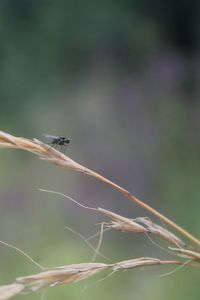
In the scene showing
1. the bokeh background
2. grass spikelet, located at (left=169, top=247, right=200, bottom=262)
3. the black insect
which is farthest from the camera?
the bokeh background

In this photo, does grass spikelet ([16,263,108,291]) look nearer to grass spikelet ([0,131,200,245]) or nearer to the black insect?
grass spikelet ([0,131,200,245])

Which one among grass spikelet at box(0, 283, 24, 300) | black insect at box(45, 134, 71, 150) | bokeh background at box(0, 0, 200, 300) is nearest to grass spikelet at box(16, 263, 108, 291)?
grass spikelet at box(0, 283, 24, 300)

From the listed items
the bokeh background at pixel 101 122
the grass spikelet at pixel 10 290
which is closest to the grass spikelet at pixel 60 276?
the grass spikelet at pixel 10 290

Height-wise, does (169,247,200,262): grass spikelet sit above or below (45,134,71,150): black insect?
below

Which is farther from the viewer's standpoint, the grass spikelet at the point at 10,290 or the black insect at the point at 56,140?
the black insect at the point at 56,140

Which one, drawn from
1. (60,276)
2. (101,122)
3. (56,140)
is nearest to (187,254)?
(60,276)

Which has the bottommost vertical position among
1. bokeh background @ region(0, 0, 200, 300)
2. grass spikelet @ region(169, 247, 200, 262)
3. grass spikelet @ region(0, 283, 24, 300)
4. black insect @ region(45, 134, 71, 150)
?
grass spikelet @ region(0, 283, 24, 300)

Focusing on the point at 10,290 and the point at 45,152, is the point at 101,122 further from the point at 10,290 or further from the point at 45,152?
the point at 10,290

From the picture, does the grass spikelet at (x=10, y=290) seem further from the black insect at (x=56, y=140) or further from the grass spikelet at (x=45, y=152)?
the black insect at (x=56, y=140)

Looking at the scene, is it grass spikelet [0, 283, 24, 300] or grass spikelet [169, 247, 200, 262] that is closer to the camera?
grass spikelet [0, 283, 24, 300]

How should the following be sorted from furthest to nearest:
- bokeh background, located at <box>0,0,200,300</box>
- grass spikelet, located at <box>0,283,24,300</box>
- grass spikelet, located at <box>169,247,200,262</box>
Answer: bokeh background, located at <box>0,0,200,300</box>, grass spikelet, located at <box>169,247,200,262</box>, grass spikelet, located at <box>0,283,24,300</box>
